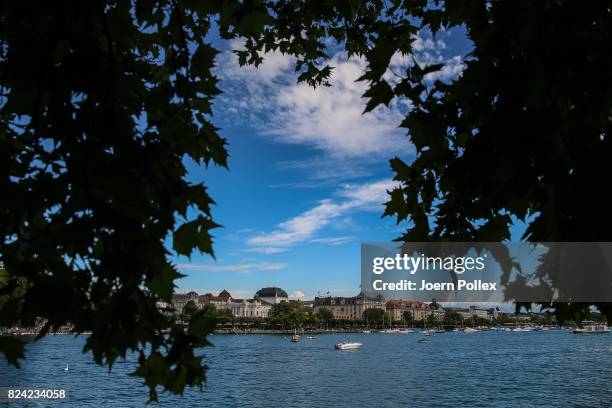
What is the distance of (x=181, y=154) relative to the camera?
3.04 metres

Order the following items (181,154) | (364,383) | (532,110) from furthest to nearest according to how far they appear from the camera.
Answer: (364,383), (181,154), (532,110)

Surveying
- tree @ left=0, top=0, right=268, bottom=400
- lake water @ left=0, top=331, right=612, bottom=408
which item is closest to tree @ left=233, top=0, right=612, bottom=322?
tree @ left=0, top=0, right=268, bottom=400

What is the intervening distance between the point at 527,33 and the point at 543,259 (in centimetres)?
115

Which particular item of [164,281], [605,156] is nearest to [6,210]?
[164,281]

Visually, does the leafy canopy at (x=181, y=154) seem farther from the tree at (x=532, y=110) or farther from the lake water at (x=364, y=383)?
the lake water at (x=364, y=383)

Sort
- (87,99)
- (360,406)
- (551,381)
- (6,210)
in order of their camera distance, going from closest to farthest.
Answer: (6,210) < (87,99) < (360,406) < (551,381)

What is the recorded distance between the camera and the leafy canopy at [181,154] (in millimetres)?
2137

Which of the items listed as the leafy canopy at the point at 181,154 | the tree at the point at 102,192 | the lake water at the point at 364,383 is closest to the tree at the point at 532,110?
the leafy canopy at the point at 181,154

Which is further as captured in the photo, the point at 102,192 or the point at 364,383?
the point at 364,383

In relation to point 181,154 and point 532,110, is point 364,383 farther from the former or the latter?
point 532,110

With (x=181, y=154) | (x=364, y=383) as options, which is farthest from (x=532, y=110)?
(x=364, y=383)

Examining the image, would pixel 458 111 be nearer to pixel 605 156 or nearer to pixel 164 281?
pixel 605 156

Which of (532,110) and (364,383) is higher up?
(532,110)

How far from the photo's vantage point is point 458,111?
275cm
